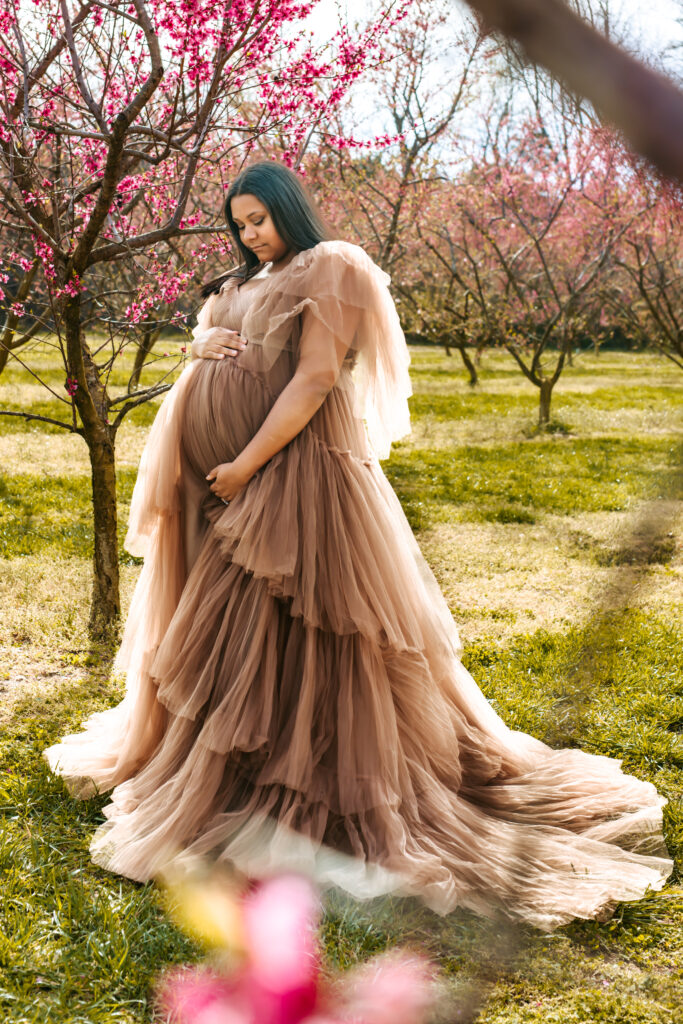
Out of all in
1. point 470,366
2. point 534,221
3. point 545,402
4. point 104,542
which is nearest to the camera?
point 104,542

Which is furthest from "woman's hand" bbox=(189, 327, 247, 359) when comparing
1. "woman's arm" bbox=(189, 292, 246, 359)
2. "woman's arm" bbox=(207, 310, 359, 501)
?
"woman's arm" bbox=(207, 310, 359, 501)

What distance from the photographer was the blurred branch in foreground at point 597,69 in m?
0.43

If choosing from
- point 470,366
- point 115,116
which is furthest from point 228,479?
point 470,366

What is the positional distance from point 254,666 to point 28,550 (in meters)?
3.27

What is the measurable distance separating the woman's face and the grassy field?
135 centimetres

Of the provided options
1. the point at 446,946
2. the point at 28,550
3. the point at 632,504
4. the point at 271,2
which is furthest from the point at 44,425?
the point at 446,946

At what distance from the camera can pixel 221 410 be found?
2.54 meters

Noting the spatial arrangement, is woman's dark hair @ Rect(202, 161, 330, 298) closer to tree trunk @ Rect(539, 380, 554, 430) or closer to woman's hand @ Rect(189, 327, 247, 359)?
woman's hand @ Rect(189, 327, 247, 359)

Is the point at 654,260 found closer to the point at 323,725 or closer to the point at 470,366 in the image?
the point at 470,366

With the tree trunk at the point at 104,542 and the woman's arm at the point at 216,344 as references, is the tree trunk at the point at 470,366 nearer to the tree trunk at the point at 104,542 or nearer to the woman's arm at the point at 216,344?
the tree trunk at the point at 104,542

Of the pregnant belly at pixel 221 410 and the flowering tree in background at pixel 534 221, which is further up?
the flowering tree in background at pixel 534 221

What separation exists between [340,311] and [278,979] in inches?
65.9

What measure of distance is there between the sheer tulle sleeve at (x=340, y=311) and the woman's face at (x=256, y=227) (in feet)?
0.33

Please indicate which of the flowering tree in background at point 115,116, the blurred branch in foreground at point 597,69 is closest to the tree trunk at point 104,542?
the flowering tree in background at point 115,116
